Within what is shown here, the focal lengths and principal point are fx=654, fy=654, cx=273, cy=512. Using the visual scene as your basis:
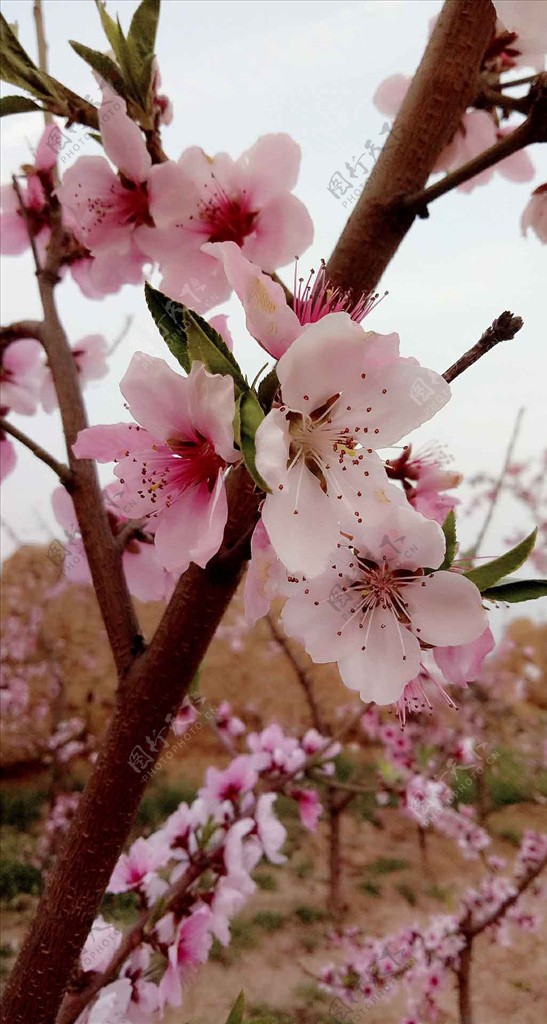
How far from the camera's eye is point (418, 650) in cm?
33

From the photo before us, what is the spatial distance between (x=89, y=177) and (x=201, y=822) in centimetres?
93

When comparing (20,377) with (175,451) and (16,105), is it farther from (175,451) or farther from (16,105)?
(175,451)

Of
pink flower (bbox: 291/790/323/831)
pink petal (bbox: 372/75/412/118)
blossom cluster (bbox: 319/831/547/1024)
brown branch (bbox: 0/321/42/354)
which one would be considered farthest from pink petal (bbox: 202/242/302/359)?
blossom cluster (bbox: 319/831/547/1024)

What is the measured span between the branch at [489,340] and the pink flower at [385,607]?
71 mm

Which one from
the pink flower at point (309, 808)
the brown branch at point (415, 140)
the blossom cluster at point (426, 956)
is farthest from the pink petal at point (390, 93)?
the blossom cluster at point (426, 956)

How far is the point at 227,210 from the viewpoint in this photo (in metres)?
0.53

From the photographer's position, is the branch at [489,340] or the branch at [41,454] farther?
the branch at [41,454]

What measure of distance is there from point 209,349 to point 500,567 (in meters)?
0.18

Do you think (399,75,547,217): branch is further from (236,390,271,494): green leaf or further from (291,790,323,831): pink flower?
(291,790,323,831): pink flower

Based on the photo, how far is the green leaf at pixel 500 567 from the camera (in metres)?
0.32

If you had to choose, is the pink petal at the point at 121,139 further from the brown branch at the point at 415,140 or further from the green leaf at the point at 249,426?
the green leaf at the point at 249,426

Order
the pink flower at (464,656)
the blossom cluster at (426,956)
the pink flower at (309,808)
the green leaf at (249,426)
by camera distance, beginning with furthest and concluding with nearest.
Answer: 1. the blossom cluster at (426,956)
2. the pink flower at (309,808)
3. the pink flower at (464,656)
4. the green leaf at (249,426)

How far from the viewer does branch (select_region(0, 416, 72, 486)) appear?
0.53 metres

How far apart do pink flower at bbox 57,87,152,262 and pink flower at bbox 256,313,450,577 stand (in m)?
0.33
